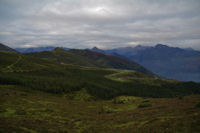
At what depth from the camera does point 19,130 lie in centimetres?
1748

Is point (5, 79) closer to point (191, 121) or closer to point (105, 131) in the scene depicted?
point (105, 131)

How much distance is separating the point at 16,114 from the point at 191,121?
31.5 m

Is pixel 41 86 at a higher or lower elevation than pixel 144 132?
lower

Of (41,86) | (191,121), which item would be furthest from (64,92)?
(191,121)

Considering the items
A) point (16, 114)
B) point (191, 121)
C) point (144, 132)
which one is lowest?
point (16, 114)

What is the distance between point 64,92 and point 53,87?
911 centimetres

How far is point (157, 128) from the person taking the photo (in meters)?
17.7

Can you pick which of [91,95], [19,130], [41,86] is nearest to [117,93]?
[91,95]

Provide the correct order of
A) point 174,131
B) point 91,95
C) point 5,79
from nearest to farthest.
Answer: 1. point 174,131
2. point 5,79
3. point 91,95

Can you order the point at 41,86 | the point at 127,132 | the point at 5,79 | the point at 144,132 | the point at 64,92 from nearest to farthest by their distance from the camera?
the point at 144,132 → the point at 127,132 → the point at 5,79 → the point at 41,86 → the point at 64,92

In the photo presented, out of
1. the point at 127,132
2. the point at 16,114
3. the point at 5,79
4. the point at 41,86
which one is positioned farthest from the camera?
the point at 41,86

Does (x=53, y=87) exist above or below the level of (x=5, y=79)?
below

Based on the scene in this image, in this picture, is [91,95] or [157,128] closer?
[157,128]

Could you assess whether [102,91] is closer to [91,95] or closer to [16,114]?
[91,95]
